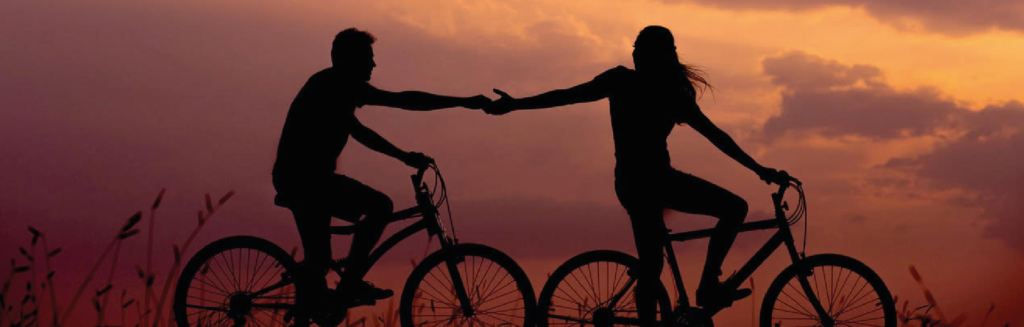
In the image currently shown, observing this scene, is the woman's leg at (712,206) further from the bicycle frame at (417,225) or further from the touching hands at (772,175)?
the bicycle frame at (417,225)

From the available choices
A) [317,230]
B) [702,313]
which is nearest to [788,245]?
[702,313]

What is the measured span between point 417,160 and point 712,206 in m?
2.19

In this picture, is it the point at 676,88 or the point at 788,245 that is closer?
the point at 676,88

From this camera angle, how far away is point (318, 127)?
297 inches

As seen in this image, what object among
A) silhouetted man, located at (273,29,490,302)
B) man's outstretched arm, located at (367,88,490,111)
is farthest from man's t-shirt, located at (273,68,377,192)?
man's outstretched arm, located at (367,88,490,111)

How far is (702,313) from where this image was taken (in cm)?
750

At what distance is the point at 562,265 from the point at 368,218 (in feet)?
4.93

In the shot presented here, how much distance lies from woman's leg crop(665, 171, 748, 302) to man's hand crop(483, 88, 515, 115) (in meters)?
1.50

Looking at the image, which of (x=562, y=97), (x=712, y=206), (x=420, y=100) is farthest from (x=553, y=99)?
(x=712, y=206)

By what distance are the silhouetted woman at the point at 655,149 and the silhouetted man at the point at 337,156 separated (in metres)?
1.34

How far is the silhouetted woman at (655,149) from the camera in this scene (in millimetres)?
6965

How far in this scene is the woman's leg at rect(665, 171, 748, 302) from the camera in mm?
7121

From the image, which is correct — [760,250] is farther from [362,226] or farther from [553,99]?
[362,226]

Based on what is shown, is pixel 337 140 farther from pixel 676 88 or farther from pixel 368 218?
pixel 676 88
